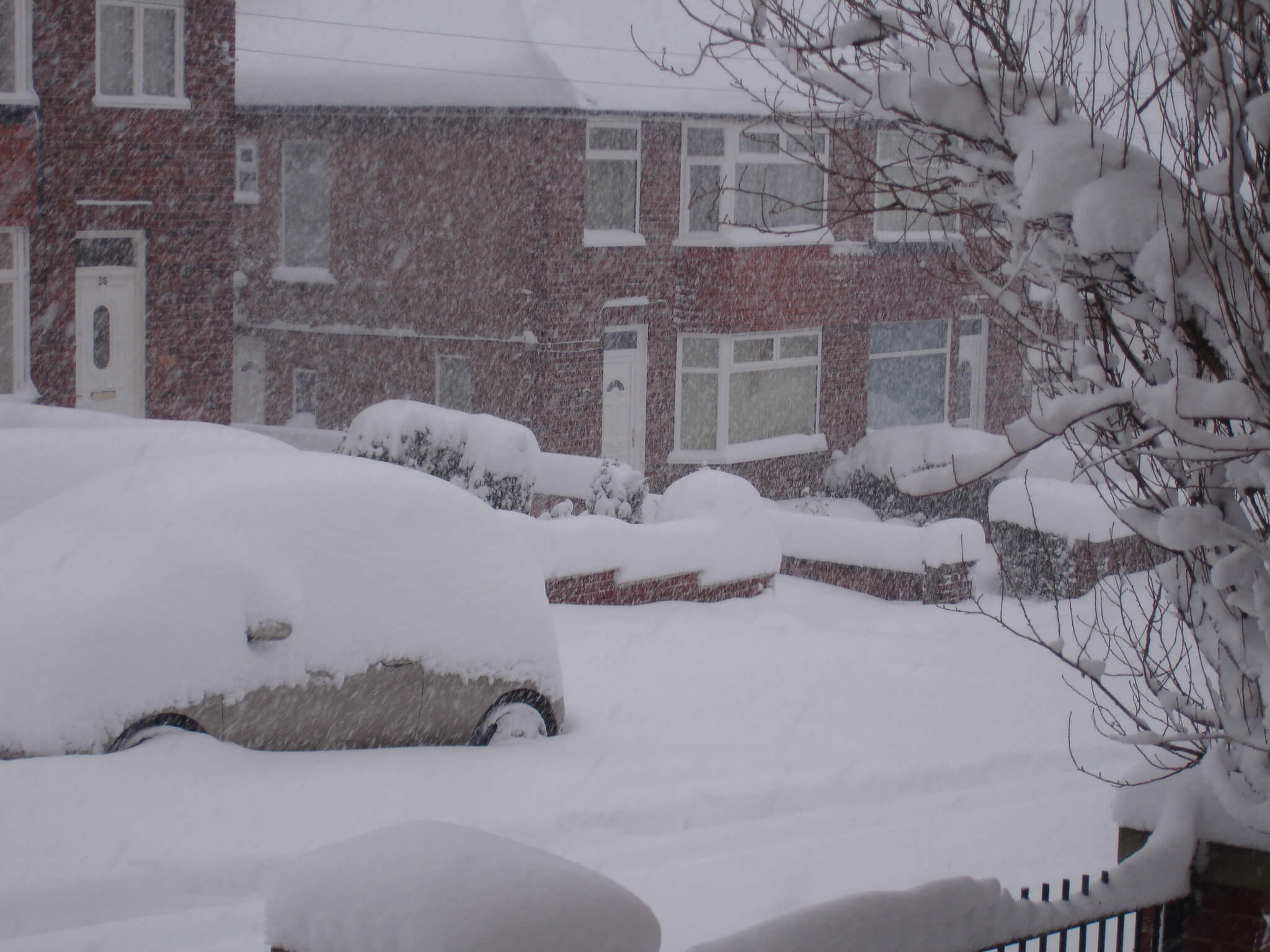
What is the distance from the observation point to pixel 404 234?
71.5 feet

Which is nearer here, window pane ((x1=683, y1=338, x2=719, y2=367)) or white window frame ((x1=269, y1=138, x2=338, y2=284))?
window pane ((x1=683, y1=338, x2=719, y2=367))

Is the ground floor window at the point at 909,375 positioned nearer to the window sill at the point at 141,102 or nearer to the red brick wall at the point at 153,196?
the red brick wall at the point at 153,196

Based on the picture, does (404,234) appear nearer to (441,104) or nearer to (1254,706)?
(441,104)

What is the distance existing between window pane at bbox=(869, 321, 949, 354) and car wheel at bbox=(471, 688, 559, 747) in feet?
57.5

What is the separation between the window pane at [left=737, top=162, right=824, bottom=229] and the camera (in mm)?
21953

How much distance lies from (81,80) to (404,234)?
581cm

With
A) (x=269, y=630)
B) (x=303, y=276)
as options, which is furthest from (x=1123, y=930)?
(x=303, y=276)

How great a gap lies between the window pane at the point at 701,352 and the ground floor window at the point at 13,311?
364 inches

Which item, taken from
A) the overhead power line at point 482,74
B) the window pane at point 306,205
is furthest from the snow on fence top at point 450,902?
the window pane at point 306,205

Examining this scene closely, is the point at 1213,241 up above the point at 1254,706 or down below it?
above

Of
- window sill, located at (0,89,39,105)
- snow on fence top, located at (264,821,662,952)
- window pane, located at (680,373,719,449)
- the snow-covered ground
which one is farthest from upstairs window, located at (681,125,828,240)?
snow on fence top, located at (264,821,662,952)

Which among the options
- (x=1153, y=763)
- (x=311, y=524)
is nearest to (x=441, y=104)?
(x=311, y=524)

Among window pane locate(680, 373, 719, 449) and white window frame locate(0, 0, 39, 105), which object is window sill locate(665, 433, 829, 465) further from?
white window frame locate(0, 0, 39, 105)

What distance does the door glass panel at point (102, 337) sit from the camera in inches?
701
